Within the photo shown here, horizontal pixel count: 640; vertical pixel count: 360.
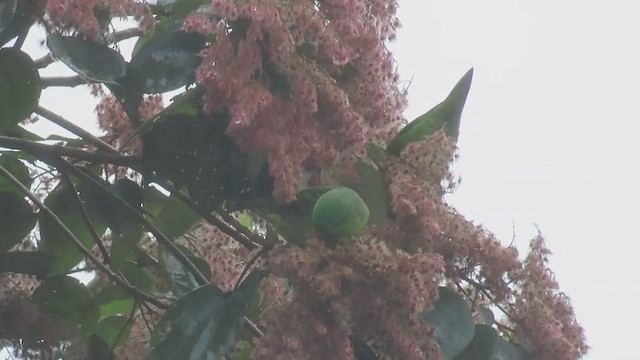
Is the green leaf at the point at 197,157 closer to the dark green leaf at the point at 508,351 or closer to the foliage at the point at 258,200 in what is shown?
the foliage at the point at 258,200

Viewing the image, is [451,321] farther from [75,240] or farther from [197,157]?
Answer: [75,240]

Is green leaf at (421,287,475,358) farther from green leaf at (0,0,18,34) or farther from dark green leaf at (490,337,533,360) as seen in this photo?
green leaf at (0,0,18,34)

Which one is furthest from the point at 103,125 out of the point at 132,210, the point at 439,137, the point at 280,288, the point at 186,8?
the point at 439,137

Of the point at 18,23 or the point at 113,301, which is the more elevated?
the point at 18,23

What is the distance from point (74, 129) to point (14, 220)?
0.15 m

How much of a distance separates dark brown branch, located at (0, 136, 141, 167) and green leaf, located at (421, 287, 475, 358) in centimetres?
42

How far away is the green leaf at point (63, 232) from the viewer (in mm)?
1507

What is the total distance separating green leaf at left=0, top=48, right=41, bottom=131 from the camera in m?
1.28

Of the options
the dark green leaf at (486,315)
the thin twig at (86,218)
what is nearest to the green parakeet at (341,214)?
the dark green leaf at (486,315)

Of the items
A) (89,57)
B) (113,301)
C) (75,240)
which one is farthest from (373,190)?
(113,301)

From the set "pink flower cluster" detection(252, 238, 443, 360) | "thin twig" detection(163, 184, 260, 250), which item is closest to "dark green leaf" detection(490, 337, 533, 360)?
"pink flower cluster" detection(252, 238, 443, 360)

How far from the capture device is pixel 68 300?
60.9 inches

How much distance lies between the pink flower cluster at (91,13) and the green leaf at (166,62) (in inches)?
2.0

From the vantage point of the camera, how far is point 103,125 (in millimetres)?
1448
